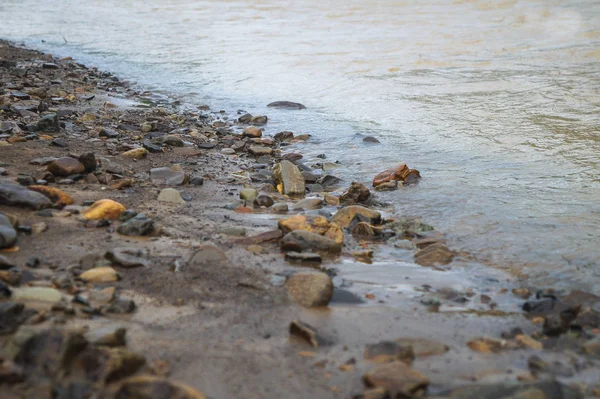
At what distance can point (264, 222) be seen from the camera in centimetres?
425

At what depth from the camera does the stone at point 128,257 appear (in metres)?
3.11

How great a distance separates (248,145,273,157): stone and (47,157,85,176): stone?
2.00m

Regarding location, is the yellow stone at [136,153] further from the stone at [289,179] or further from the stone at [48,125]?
the stone at [289,179]

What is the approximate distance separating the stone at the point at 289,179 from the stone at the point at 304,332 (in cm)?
245

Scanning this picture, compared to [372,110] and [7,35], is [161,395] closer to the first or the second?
[372,110]

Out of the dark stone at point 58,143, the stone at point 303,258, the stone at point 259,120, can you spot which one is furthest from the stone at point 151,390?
the stone at point 259,120

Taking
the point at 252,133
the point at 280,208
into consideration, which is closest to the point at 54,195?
the point at 280,208

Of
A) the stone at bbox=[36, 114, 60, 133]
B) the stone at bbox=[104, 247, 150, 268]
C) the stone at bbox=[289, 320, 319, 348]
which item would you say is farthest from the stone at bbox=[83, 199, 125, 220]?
the stone at bbox=[36, 114, 60, 133]

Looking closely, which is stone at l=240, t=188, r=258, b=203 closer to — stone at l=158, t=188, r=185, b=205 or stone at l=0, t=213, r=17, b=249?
stone at l=158, t=188, r=185, b=205

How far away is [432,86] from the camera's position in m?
8.98

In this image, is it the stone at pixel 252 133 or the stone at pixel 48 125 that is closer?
the stone at pixel 48 125

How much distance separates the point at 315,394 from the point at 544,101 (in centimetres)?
658

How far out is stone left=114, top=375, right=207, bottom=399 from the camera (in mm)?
1925

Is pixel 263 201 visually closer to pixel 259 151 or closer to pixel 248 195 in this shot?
pixel 248 195
